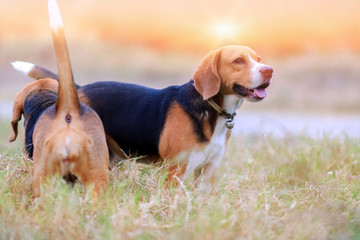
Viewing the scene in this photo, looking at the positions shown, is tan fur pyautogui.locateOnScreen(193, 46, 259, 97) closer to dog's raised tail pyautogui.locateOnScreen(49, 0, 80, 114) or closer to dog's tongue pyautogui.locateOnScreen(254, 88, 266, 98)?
dog's tongue pyautogui.locateOnScreen(254, 88, 266, 98)

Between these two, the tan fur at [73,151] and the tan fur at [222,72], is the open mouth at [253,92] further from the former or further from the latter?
the tan fur at [73,151]

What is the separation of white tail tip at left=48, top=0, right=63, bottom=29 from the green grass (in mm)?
1203

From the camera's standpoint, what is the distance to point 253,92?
451cm

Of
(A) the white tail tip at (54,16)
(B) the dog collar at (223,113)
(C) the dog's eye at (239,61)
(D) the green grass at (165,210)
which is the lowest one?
(D) the green grass at (165,210)

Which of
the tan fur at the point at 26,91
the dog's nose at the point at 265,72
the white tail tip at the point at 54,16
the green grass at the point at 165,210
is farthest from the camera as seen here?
the tan fur at the point at 26,91

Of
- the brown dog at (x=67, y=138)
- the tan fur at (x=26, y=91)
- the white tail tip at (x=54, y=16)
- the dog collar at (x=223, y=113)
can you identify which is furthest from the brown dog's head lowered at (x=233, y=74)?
the tan fur at (x=26, y=91)

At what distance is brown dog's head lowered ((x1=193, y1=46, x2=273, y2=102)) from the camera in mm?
4445

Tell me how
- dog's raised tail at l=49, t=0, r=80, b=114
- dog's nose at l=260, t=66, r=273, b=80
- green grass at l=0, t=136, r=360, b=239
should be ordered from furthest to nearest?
dog's nose at l=260, t=66, r=273, b=80 → dog's raised tail at l=49, t=0, r=80, b=114 → green grass at l=0, t=136, r=360, b=239

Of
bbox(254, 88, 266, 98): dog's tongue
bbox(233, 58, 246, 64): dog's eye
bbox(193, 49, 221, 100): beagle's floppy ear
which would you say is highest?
bbox(233, 58, 246, 64): dog's eye

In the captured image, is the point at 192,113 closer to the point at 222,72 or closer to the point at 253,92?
the point at 222,72

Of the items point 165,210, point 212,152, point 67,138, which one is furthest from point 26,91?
point 165,210

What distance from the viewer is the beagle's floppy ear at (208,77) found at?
4480 millimetres

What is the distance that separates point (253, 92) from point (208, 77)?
0.43 m

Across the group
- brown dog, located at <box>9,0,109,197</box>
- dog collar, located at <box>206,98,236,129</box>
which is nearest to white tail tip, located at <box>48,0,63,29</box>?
brown dog, located at <box>9,0,109,197</box>
